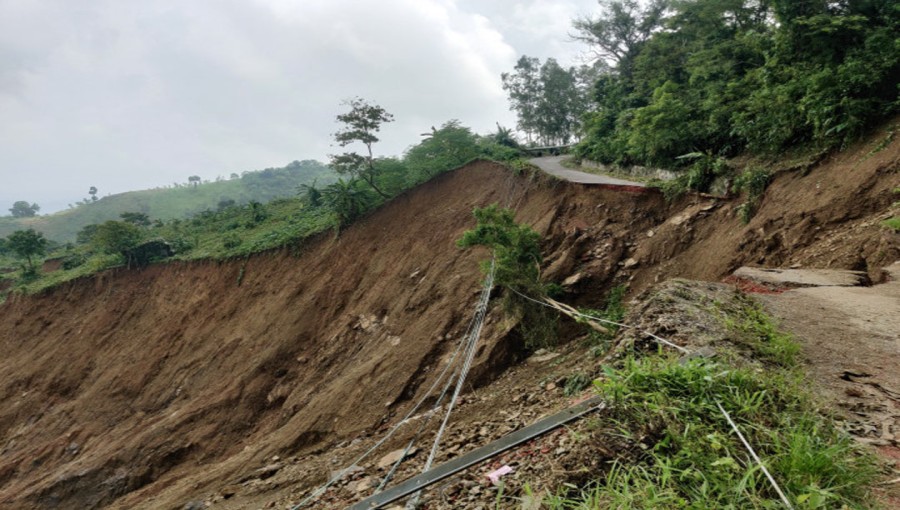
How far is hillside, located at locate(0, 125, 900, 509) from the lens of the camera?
7.52 metres

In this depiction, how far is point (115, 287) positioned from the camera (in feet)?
72.6

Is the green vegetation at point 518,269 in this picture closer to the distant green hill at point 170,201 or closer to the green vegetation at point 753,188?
the green vegetation at point 753,188

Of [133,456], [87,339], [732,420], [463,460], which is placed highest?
[732,420]

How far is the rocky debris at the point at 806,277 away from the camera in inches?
225

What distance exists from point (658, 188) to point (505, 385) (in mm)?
6876

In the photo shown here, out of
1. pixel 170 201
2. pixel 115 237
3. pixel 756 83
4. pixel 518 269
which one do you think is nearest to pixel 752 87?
pixel 756 83

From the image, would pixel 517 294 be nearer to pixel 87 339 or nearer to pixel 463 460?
pixel 463 460

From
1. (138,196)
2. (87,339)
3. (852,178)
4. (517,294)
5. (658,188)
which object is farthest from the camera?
(138,196)

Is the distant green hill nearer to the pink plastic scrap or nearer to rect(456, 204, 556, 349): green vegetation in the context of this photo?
Result: rect(456, 204, 556, 349): green vegetation

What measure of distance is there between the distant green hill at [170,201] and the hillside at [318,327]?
6756cm

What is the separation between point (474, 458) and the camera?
339cm

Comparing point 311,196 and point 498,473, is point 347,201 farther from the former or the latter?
point 498,473

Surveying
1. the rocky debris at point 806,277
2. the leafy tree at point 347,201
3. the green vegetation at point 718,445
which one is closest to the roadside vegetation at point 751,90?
the rocky debris at point 806,277

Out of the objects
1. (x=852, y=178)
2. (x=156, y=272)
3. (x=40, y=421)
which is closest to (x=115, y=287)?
(x=156, y=272)
